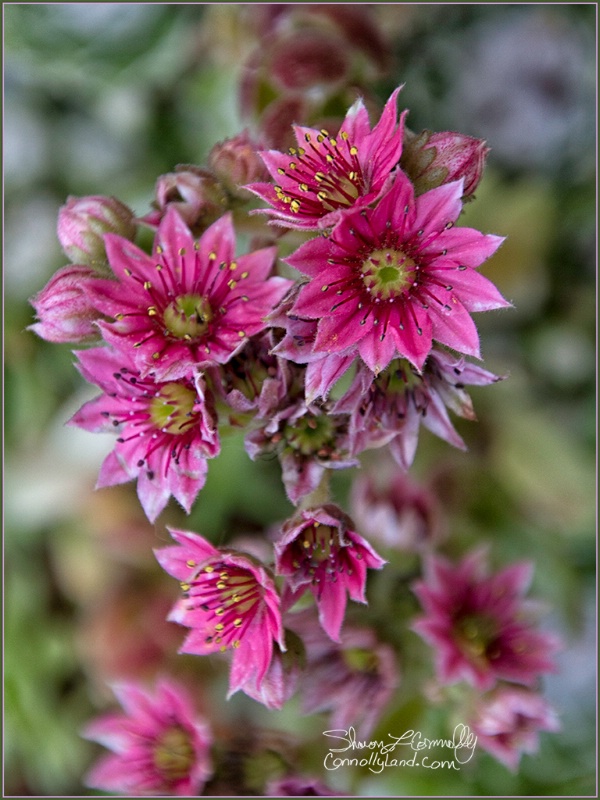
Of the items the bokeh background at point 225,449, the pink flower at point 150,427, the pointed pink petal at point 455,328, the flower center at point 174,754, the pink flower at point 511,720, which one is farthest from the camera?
the bokeh background at point 225,449

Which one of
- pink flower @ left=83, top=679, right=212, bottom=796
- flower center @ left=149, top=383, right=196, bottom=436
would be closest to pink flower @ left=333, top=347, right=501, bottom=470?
flower center @ left=149, top=383, right=196, bottom=436

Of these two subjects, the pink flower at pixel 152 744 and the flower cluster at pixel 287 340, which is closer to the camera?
the flower cluster at pixel 287 340

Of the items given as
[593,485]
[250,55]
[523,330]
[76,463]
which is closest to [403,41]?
[250,55]

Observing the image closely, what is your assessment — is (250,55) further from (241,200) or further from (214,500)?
(214,500)

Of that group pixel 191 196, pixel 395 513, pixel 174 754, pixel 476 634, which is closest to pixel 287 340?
pixel 191 196

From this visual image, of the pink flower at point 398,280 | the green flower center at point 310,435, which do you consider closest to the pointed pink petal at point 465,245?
the pink flower at point 398,280

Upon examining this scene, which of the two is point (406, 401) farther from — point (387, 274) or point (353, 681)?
point (353, 681)

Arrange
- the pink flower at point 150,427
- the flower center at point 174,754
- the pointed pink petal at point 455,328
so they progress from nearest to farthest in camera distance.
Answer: the pointed pink petal at point 455,328 → the pink flower at point 150,427 → the flower center at point 174,754

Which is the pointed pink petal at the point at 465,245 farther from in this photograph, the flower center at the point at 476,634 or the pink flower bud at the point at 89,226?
the flower center at the point at 476,634
